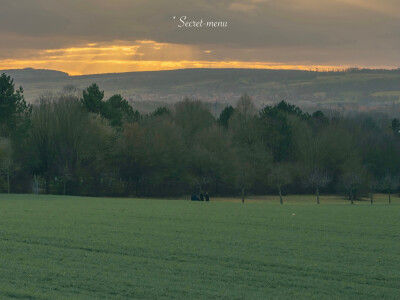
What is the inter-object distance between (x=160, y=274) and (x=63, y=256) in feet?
16.1

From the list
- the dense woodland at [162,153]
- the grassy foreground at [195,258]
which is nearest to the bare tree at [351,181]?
the dense woodland at [162,153]

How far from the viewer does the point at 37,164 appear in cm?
8619

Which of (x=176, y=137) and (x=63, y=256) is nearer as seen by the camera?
(x=63, y=256)

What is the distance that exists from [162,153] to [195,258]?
67.5 m

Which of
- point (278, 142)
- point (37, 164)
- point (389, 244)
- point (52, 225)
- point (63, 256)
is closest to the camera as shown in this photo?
point (63, 256)

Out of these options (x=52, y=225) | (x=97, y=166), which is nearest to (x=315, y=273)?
(x=52, y=225)

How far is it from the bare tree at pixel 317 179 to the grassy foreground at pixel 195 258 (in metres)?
53.9

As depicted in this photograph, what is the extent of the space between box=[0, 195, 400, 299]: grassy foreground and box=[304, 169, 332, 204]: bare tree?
53.9 m

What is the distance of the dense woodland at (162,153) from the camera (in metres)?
86.1

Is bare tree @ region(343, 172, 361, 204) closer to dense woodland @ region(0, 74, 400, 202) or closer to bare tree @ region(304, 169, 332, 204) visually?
dense woodland @ region(0, 74, 400, 202)

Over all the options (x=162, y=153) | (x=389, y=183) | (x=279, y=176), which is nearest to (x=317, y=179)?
(x=279, y=176)

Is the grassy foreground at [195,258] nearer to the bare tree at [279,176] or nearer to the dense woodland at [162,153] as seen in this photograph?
the dense woodland at [162,153]

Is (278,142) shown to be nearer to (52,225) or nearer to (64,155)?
(64,155)

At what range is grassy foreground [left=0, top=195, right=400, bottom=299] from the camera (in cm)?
1819
